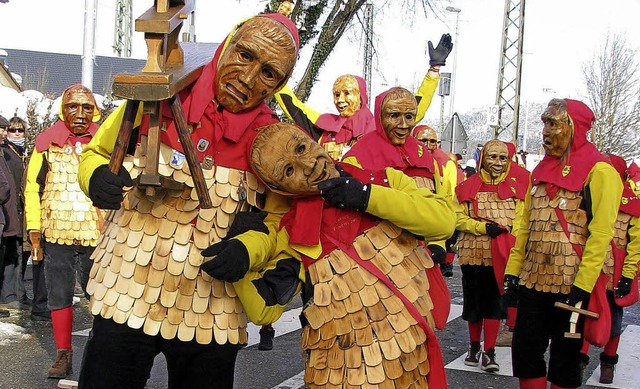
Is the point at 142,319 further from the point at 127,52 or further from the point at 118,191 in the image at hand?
the point at 127,52

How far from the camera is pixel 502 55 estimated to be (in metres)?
20.1

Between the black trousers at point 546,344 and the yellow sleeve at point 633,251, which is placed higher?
the yellow sleeve at point 633,251

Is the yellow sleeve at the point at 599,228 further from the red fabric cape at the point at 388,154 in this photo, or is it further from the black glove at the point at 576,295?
the red fabric cape at the point at 388,154

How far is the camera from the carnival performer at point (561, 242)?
4465 millimetres

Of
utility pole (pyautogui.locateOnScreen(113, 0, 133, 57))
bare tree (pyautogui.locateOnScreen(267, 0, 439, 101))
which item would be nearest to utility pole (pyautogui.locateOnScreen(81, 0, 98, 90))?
bare tree (pyautogui.locateOnScreen(267, 0, 439, 101))

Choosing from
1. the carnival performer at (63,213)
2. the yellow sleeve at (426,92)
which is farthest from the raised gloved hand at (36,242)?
the yellow sleeve at (426,92)

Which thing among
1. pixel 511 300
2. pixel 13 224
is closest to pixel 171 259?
pixel 511 300

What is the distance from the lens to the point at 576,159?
4555 millimetres

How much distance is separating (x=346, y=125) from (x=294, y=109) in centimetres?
45

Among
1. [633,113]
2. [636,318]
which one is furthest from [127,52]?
[636,318]

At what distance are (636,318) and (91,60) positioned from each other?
877 centimetres

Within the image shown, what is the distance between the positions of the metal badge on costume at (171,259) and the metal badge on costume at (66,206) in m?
2.56

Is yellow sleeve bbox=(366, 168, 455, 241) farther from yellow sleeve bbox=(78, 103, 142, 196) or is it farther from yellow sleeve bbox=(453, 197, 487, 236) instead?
yellow sleeve bbox=(453, 197, 487, 236)

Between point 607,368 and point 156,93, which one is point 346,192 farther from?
point 607,368
